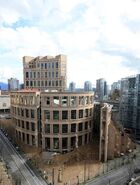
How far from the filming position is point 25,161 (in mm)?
61938

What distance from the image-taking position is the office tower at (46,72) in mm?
116188

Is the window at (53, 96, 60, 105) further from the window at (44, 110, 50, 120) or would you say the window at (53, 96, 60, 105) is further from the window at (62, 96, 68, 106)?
the window at (44, 110, 50, 120)

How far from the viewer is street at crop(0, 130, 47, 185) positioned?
50.5 meters

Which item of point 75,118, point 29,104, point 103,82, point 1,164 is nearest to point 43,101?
point 29,104

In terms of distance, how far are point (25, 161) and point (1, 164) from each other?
7221 millimetres

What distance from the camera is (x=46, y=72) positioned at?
387 feet

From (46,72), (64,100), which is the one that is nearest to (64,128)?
(64,100)

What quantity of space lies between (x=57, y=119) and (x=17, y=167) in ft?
66.1

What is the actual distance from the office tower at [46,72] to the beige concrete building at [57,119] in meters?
42.5

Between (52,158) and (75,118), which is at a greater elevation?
(75,118)

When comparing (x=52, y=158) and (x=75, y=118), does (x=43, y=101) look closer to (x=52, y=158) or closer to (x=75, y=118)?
(x=75, y=118)

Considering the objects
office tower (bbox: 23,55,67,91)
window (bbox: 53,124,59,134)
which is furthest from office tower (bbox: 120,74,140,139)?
office tower (bbox: 23,55,67,91)

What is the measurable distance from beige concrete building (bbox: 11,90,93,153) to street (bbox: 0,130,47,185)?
8.37 m

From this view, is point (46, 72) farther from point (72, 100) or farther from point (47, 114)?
point (72, 100)
